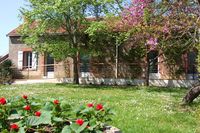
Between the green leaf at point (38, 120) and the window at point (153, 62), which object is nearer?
the green leaf at point (38, 120)

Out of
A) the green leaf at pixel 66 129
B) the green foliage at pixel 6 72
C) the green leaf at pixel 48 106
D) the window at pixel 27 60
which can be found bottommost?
the green leaf at pixel 66 129

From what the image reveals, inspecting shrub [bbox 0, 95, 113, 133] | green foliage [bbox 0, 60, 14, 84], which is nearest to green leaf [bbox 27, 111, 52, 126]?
shrub [bbox 0, 95, 113, 133]

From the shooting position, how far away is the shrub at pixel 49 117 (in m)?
5.36

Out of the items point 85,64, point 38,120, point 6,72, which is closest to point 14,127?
point 38,120

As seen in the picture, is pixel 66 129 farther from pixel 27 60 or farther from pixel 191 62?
pixel 27 60

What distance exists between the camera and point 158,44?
1022 inches

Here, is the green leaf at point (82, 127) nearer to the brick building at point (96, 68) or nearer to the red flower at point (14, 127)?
the red flower at point (14, 127)

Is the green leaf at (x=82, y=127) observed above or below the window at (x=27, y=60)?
below

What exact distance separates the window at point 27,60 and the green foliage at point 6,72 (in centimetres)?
103

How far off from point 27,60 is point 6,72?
488 centimetres

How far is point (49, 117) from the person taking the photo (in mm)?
5543

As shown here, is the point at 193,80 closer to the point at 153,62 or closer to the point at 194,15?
the point at 153,62

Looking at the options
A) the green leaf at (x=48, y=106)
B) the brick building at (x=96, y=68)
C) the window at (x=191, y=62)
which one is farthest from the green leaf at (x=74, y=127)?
the window at (x=191, y=62)

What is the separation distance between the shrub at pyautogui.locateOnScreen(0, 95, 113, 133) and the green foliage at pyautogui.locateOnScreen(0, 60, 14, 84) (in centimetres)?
2871
